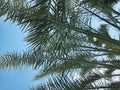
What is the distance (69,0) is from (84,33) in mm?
1367

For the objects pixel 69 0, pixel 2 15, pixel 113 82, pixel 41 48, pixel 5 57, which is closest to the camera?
pixel 69 0

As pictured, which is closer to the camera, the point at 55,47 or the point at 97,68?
the point at 55,47

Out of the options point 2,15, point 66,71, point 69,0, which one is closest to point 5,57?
point 66,71

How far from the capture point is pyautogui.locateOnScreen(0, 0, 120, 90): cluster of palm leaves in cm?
791

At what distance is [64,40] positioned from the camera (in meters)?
8.55

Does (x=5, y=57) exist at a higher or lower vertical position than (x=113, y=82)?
higher

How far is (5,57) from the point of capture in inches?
399

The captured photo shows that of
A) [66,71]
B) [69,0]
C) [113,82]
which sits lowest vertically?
[113,82]

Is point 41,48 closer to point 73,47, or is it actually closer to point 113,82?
point 73,47

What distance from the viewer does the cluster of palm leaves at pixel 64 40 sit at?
7.91 m

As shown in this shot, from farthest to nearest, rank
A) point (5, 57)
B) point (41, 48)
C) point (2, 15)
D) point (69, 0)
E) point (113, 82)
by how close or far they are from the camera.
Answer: point (5, 57) → point (113, 82) → point (41, 48) → point (2, 15) → point (69, 0)

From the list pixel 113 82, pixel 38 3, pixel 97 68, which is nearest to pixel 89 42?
pixel 97 68

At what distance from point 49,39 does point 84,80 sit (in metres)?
1.76

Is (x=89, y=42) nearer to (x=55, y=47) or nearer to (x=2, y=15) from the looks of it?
(x=55, y=47)
